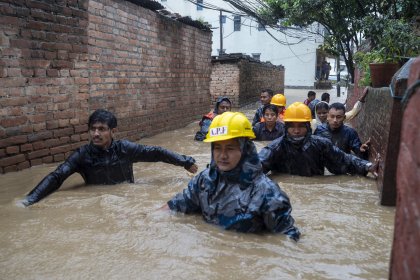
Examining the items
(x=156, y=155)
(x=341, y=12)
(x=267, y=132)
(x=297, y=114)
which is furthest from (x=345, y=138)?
(x=341, y=12)

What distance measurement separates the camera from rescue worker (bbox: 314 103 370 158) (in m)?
5.98

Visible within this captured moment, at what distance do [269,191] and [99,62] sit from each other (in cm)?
460

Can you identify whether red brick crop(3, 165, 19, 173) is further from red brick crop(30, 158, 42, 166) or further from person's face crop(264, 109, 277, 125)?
person's face crop(264, 109, 277, 125)

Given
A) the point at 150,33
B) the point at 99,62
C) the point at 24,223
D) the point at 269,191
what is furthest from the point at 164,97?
the point at 269,191

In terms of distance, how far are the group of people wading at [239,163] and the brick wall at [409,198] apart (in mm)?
1885

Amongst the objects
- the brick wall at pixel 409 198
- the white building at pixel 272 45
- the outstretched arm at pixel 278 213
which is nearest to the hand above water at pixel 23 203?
the outstretched arm at pixel 278 213

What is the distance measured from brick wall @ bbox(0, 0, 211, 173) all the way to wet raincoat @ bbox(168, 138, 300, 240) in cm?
284

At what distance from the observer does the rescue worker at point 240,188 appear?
9.96 feet

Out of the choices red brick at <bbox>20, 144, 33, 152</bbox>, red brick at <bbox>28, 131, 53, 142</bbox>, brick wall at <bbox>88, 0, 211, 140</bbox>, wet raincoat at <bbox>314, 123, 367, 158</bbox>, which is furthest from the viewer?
brick wall at <bbox>88, 0, 211, 140</bbox>

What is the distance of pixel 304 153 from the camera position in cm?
520

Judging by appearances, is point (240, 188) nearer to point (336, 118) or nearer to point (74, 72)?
point (336, 118)

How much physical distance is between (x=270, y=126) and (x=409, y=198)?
22.5 ft

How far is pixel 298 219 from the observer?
12.5 ft

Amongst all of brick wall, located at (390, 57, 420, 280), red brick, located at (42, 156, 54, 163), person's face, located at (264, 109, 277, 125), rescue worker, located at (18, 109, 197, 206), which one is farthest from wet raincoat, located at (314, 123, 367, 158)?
brick wall, located at (390, 57, 420, 280)
